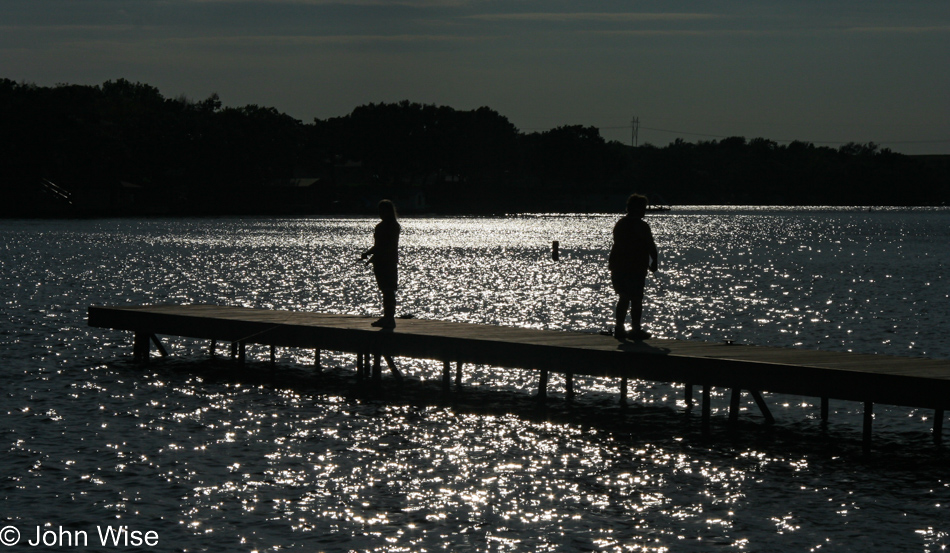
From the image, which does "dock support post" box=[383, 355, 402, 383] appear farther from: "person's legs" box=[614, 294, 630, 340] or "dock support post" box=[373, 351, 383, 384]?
"person's legs" box=[614, 294, 630, 340]

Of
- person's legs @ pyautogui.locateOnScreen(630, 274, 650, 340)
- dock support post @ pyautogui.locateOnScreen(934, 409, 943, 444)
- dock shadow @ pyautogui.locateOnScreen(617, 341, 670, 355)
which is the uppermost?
person's legs @ pyautogui.locateOnScreen(630, 274, 650, 340)

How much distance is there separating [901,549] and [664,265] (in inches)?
2505

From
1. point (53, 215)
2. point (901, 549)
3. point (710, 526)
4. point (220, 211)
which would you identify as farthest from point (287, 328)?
point (220, 211)

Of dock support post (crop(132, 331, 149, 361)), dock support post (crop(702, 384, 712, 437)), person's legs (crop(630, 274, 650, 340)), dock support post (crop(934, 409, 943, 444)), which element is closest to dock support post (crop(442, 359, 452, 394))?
person's legs (crop(630, 274, 650, 340))

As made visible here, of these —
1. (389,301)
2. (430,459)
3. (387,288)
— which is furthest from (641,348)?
(389,301)

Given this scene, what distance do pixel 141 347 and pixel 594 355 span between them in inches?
465

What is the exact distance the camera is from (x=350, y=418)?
62.0ft

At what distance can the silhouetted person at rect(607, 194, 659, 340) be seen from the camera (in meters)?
18.0

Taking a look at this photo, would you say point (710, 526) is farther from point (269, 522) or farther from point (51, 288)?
point (51, 288)

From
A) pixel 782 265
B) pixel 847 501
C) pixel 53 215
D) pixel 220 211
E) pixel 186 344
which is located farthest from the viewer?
pixel 220 211

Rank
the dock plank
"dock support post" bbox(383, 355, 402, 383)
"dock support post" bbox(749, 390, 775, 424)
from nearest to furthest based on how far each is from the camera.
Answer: the dock plank
"dock support post" bbox(749, 390, 775, 424)
"dock support post" bbox(383, 355, 402, 383)

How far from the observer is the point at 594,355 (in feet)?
59.8

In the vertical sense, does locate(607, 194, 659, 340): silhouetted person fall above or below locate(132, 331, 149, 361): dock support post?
above

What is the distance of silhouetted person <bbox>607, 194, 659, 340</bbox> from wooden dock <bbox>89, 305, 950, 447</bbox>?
0.84 metres
